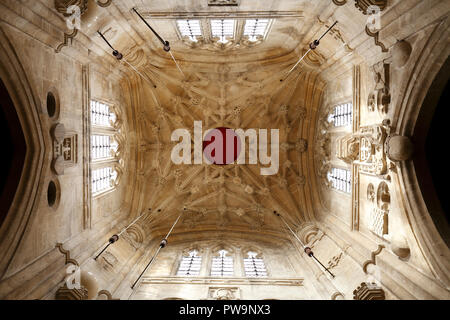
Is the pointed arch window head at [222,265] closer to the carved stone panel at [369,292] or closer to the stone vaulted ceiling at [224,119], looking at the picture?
the stone vaulted ceiling at [224,119]

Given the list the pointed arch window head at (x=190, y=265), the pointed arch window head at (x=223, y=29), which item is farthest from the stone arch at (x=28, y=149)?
the pointed arch window head at (x=223, y=29)

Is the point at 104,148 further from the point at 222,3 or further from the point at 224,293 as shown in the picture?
the point at 224,293

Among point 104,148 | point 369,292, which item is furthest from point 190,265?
point 369,292

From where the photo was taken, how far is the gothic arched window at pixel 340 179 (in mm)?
12114

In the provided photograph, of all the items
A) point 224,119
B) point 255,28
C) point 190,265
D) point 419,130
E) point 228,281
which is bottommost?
point 190,265

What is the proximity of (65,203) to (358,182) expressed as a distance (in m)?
9.76

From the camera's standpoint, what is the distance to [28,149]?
7.87 m

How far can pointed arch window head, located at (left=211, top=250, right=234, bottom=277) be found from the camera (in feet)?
41.4

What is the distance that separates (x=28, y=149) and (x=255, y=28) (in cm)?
→ 969

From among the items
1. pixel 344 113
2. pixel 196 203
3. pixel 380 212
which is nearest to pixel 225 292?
pixel 380 212

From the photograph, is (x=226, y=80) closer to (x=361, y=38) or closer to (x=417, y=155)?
(x=361, y=38)

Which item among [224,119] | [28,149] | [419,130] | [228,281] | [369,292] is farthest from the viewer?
[224,119]

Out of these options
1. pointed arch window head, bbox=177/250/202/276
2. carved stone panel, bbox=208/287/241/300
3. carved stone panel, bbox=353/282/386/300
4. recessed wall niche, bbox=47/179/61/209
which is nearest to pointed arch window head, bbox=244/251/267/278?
carved stone panel, bbox=208/287/241/300

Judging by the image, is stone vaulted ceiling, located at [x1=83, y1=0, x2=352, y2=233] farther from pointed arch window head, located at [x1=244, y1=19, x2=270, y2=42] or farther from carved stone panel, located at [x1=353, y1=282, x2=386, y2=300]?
carved stone panel, located at [x1=353, y1=282, x2=386, y2=300]
